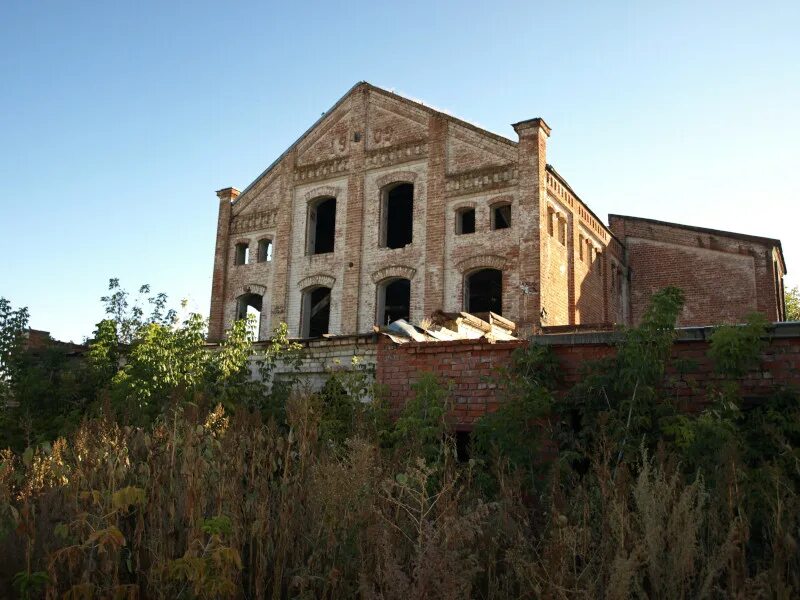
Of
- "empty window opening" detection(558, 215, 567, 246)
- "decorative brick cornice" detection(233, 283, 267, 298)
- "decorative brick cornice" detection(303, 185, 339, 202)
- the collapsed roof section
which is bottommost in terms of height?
the collapsed roof section

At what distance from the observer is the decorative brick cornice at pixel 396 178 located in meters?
20.0

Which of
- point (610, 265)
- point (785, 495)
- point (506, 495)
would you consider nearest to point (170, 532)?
point (506, 495)

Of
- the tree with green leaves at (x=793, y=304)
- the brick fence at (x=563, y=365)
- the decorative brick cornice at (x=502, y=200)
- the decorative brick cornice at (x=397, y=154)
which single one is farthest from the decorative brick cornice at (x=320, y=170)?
the tree with green leaves at (x=793, y=304)

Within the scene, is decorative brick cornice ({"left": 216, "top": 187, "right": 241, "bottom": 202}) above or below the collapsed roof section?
above

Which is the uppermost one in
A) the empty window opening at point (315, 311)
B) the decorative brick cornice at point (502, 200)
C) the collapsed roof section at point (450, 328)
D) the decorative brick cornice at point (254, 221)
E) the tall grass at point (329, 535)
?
the decorative brick cornice at point (254, 221)

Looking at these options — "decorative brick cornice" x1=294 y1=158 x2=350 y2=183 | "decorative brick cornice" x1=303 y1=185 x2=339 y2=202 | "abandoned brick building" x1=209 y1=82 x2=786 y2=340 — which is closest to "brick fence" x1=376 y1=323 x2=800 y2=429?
"abandoned brick building" x1=209 y1=82 x2=786 y2=340

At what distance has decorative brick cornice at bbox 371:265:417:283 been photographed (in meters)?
19.1

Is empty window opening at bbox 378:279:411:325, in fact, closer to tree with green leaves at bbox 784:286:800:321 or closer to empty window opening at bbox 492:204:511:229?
empty window opening at bbox 492:204:511:229

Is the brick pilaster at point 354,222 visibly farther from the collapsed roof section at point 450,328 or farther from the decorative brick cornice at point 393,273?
the collapsed roof section at point 450,328

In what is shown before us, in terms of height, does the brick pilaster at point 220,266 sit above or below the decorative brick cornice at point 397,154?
below

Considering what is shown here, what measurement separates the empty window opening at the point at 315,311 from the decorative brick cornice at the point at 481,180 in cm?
560

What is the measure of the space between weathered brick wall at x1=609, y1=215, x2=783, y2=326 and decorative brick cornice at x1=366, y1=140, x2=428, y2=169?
8298 mm

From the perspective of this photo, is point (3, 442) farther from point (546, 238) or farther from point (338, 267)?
point (546, 238)

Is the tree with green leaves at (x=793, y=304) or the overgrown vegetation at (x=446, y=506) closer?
the overgrown vegetation at (x=446, y=506)
